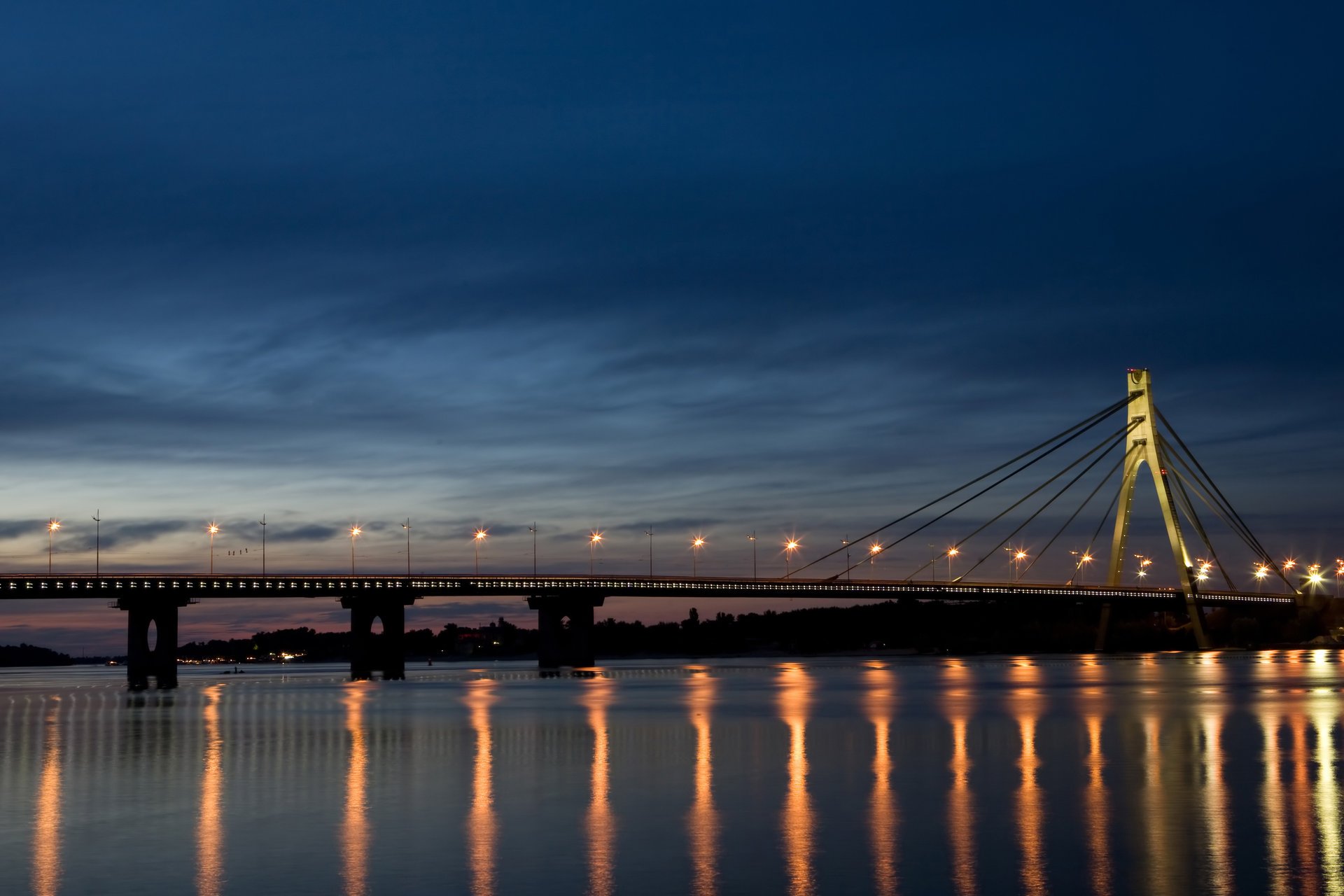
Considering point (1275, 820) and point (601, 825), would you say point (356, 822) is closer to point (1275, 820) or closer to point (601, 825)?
point (601, 825)

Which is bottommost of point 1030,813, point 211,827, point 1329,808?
point 1329,808

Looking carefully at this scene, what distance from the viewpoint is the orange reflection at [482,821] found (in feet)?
66.8

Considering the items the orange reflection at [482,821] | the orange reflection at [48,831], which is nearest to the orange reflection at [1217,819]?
the orange reflection at [482,821]

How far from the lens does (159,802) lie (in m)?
30.1

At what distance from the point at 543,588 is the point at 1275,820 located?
131 meters

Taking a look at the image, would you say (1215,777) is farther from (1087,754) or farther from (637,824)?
(637,824)

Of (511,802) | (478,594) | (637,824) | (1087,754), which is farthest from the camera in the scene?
(478,594)

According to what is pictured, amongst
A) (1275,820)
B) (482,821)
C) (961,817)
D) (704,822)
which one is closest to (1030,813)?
(961,817)

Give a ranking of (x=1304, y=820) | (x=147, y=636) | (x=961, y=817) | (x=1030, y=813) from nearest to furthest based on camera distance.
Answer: (x=1304, y=820) → (x=961, y=817) → (x=1030, y=813) → (x=147, y=636)

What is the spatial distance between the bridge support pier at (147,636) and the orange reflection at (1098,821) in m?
111

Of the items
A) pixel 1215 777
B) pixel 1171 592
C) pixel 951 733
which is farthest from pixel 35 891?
pixel 1171 592

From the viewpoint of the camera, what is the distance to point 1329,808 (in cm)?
2602

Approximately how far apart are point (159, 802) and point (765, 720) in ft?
94.0

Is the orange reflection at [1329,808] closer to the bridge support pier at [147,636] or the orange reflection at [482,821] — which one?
the orange reflection at [482,821]
